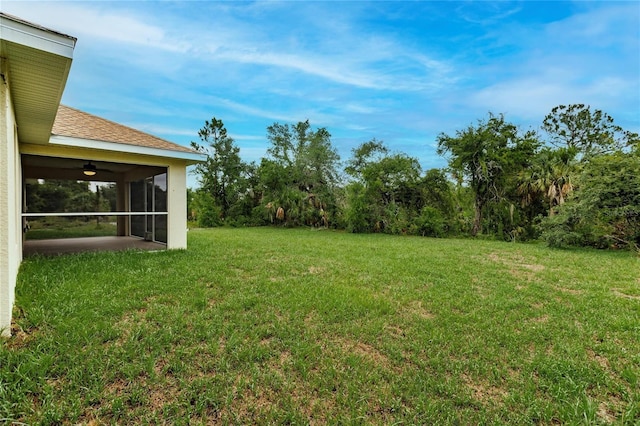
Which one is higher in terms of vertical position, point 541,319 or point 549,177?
point 549,177

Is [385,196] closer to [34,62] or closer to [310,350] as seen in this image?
[310,350]

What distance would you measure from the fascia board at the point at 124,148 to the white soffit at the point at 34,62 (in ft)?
7.41

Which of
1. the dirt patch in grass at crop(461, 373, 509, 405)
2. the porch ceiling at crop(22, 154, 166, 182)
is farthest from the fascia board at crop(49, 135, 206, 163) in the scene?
the dirt patch in grass at crop(461, 373, 509, 405)

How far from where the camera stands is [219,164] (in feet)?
71.1

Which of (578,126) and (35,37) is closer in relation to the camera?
(35,37)

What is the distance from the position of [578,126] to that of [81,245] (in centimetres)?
2986

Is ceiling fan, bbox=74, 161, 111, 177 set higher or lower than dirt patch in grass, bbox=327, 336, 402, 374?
higher

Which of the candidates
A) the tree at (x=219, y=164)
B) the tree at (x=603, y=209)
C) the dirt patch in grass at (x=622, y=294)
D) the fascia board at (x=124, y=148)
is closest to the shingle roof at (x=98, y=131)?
Answer: the fascia board at (x=124, y=148)

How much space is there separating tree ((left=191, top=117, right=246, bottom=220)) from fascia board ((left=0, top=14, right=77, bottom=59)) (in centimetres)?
1900

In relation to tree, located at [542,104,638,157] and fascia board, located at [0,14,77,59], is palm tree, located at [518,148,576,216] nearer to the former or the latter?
tree, located at [542,104,638,157]

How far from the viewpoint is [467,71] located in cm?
1213

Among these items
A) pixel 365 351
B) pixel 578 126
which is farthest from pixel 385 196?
pixel 578 126

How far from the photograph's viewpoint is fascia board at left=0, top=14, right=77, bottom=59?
225 centimetres

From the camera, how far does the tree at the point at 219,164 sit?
70.4 feet
